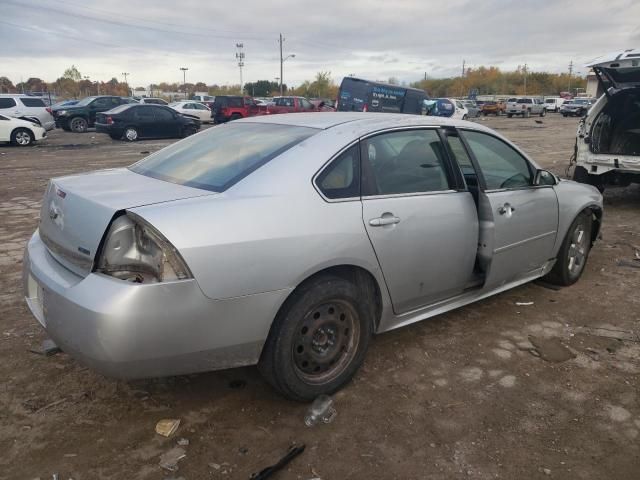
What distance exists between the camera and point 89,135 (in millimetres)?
23016

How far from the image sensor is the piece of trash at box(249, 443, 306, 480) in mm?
2385

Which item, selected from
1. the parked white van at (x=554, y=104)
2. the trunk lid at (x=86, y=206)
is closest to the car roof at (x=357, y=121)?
the trunk lid at (x=86, y=206)

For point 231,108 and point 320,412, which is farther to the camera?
point 231,108

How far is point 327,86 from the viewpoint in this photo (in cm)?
8838

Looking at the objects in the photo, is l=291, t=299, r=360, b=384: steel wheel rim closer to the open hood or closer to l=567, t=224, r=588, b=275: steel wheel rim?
l=567, t=224, r=588, b=275: steel wheel rim

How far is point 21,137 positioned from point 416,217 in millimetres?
18693

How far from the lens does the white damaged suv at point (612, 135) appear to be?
7.72 meters

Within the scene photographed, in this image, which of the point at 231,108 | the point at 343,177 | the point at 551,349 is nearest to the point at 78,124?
the point at 231,108

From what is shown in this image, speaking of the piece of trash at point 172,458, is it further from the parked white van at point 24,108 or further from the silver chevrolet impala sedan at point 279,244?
the parked white van at point 24,108

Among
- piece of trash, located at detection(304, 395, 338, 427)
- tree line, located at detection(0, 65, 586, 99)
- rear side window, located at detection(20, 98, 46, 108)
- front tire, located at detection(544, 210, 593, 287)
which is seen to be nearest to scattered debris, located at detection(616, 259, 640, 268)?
front tire, located at detection(544, 210, 593, 287)

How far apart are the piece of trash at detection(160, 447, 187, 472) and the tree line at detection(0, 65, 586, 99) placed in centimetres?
7631

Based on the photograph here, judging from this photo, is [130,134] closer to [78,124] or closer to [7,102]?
[7,102]

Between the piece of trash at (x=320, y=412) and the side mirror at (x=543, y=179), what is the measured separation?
247 centimetres

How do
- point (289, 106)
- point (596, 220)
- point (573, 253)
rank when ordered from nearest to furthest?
point (573, 253) < point (596, 220) < point (289, 106)
